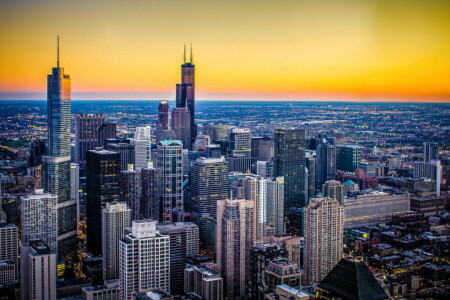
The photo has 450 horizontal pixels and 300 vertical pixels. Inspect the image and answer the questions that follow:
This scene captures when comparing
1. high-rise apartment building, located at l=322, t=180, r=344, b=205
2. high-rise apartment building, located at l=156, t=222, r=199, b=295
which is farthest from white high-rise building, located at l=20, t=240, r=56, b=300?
high-rise apartment building, located at l=322, t=180, r=344, b=205

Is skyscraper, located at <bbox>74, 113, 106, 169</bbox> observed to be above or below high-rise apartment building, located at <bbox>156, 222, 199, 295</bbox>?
above

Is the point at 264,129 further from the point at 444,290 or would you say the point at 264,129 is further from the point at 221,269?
the point at 444,290

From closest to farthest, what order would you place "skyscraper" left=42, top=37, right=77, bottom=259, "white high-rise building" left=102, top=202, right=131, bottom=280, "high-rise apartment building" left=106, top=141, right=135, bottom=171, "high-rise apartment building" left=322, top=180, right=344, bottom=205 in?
"white high-rise building" left=102, top=202, right=131, bottom=280, "skyscraper" left=42, top=37, right=77, bottom=259, "high-rise apartment building" left=322, top=180, right=344, bottom=205, "high-rise apartment building" left=106, top=141, right=135, bottom=171

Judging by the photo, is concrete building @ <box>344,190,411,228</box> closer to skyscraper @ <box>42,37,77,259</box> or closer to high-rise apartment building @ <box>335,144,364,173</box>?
high-rise apartment building @ <box>335,144,364,173</box>

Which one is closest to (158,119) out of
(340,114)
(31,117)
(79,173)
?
(79,173)

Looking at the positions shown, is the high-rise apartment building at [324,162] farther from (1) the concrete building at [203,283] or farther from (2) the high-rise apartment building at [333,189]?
(1) the concrete building at [203,283]
